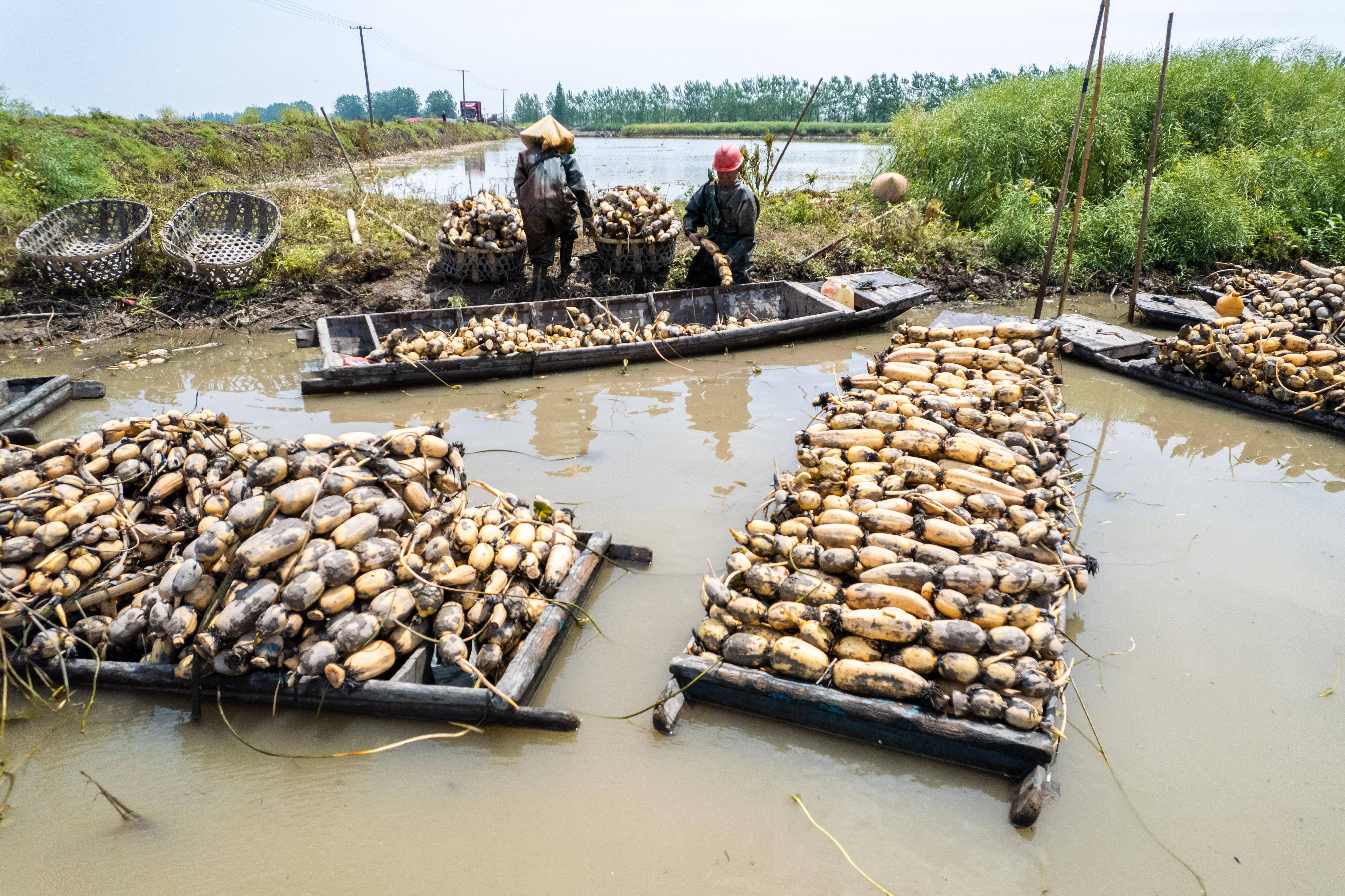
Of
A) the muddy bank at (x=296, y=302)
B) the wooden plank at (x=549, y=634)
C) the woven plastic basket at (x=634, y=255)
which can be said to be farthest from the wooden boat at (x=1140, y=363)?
the wooden plank at (x=549, y=634)

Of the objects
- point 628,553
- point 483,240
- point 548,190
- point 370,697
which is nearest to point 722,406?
point 628,553

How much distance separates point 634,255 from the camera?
29.5ft

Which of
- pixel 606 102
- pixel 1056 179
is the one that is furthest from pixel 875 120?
pixel 1056 179

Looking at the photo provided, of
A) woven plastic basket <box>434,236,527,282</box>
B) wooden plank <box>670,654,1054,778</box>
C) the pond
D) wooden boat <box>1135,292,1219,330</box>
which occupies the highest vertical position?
the pond

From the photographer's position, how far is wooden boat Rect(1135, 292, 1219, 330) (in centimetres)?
870

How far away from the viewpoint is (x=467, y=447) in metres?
5.54

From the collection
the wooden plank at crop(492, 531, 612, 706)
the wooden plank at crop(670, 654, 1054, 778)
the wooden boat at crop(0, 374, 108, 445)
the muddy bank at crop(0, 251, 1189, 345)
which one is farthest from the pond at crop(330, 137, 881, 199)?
the wooden plank at crop(670, 654, 1054, 778)

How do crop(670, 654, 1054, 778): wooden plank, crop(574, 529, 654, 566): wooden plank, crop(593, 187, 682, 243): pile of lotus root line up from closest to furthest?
1. crop(670, 654, 1054, 778): wooden plank
2. crop(574, 529, 654, 566): wooden plank
3. crop(593, 187, 682, 243): pile of lotus root

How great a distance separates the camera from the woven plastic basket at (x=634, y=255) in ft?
29.2

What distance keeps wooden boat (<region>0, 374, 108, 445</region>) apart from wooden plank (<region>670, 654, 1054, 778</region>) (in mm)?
5827

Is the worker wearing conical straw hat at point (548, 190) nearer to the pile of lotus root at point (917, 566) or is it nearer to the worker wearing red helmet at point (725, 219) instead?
the worker wearing red helmet at point (725, 219)

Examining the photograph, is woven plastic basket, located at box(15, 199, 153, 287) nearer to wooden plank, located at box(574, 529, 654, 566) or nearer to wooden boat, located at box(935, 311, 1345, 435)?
wooden plank, located at box(574, 529, 654, 566)

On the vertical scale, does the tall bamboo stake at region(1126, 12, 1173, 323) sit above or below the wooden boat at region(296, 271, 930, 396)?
above

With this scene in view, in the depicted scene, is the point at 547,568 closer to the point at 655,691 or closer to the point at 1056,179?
the point at 655,691
